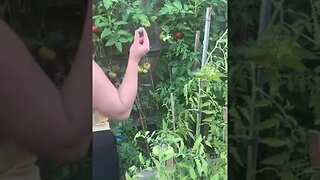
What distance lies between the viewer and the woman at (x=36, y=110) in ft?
3.60

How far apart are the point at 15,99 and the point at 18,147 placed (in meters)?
0.11

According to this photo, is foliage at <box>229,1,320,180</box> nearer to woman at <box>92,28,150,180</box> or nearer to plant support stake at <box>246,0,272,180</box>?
plant support stake at <box>246,0,272,180</box>

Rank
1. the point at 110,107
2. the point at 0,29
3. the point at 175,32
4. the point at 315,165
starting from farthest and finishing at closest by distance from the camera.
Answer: the point at 175,32 → the point at 110,107 → the point at 315,165 → the point at 0,29

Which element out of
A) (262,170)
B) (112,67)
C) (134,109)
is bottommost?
(262,170)

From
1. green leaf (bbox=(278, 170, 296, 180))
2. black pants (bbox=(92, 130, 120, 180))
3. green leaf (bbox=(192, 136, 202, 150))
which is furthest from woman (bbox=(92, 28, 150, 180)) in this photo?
green leaf (bbox=(278, 170, 296, 180))

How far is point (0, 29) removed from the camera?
1.08 metres

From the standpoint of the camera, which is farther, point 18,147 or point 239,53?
point 239,53

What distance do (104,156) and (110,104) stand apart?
138 millimetres

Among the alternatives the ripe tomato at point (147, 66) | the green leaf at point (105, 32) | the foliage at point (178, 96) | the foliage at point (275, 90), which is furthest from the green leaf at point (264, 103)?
the green leaf at point (105, 32)

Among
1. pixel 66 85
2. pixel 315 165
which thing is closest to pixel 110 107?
pixel 66 85

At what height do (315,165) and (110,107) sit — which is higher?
(110,107)

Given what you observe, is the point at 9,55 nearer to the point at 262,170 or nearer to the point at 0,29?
the point at 0,29

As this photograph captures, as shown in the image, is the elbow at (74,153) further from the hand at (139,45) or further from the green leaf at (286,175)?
the green leaf at (286,175)

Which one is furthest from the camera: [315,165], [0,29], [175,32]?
[175,32]
